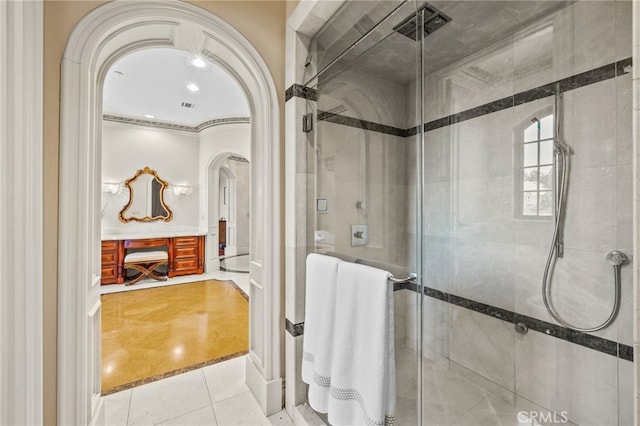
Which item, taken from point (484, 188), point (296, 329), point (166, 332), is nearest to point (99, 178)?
point (296, 329)

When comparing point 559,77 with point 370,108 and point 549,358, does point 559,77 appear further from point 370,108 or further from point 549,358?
point 549,358

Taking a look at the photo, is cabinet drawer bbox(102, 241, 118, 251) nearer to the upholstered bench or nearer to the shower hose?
the upholstered bench

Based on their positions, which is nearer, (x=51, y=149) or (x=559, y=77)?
(x=51, y=149)

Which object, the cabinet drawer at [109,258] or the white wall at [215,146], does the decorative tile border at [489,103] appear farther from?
the cabinet drawer at [109,258]

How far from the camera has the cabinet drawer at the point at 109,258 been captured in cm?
452

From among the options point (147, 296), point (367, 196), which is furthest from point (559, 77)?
point (147, 296)

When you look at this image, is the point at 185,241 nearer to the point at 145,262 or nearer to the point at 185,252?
the point at 185,252

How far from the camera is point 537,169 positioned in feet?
5.35

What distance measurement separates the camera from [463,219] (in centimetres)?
193

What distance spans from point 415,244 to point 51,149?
1759 mm

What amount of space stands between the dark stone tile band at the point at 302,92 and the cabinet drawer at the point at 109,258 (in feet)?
15.1

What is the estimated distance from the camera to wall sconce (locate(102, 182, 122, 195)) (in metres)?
4.88

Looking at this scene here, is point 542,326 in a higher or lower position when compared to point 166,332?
higher

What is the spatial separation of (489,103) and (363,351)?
5.83 feet
